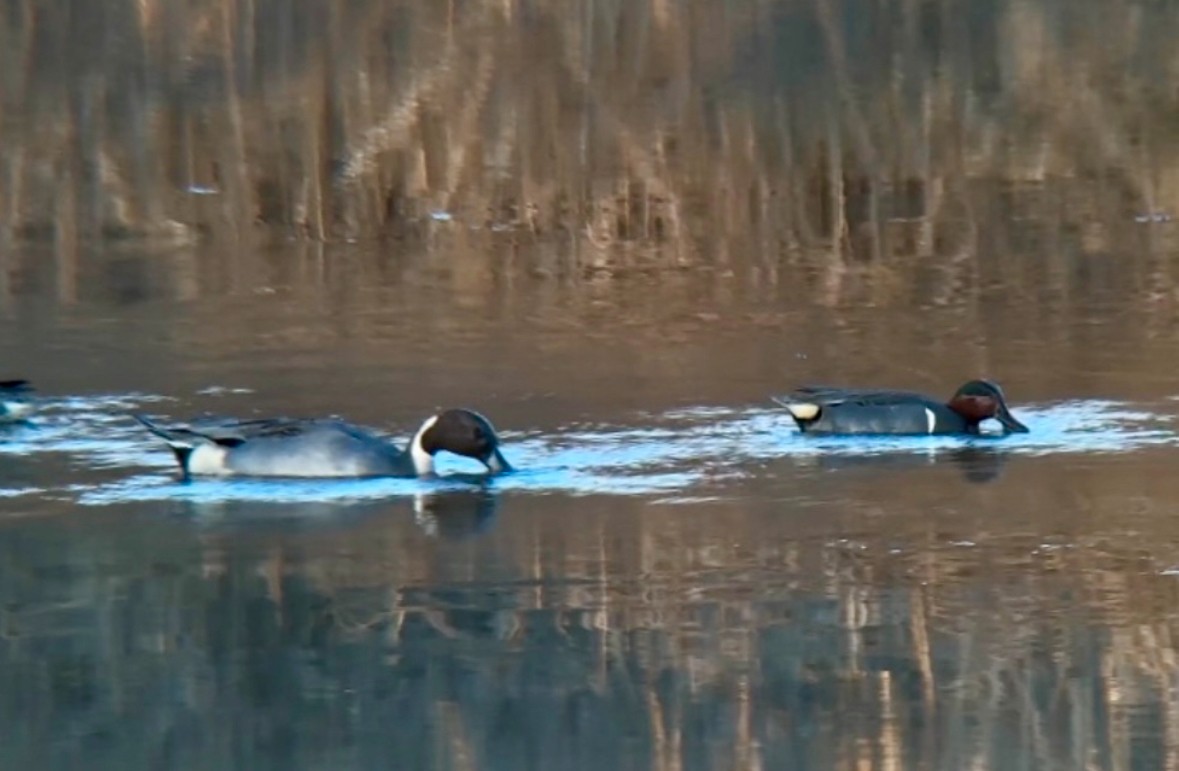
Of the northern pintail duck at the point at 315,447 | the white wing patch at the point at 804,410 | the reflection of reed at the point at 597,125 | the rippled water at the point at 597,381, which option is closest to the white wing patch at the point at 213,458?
the northern pintail duck at the point at 315,447

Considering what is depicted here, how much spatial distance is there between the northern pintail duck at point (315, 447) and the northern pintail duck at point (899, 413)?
156 centimetres

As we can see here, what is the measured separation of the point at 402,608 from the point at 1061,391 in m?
4.88

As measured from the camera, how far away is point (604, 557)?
972 cm

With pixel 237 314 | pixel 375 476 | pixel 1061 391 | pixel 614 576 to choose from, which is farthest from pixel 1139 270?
pixel 614 576

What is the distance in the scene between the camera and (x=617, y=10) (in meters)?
28.8

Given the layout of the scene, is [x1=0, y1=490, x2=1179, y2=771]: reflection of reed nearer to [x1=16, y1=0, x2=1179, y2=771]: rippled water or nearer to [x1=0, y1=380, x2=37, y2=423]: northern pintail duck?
[x1=16, y1=0, x2=1179, y2=771]: rippled water

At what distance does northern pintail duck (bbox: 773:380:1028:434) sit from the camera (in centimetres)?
1194

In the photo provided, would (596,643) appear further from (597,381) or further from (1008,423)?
(597,381)

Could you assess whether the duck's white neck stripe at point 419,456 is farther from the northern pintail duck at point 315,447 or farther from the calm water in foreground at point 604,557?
the calm water in foreground at point 604,557

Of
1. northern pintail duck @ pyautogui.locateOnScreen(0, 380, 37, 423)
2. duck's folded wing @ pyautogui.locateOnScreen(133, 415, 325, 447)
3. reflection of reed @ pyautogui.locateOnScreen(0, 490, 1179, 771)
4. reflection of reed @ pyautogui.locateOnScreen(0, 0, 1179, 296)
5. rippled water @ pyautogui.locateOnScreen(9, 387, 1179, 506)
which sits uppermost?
reflection of reed @ pyautogui.locateOnScreen(0, 0, 1179, 296)

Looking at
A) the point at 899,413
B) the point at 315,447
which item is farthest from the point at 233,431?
the point at 899,413

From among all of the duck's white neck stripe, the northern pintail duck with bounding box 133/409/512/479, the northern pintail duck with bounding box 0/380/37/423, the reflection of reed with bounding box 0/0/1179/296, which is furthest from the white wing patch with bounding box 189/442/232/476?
the reflection of reed with bounding box 0/0/1179/296

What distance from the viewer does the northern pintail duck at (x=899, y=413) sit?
1194cm

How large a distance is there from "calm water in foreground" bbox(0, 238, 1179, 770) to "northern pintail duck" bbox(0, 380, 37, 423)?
101 mm
